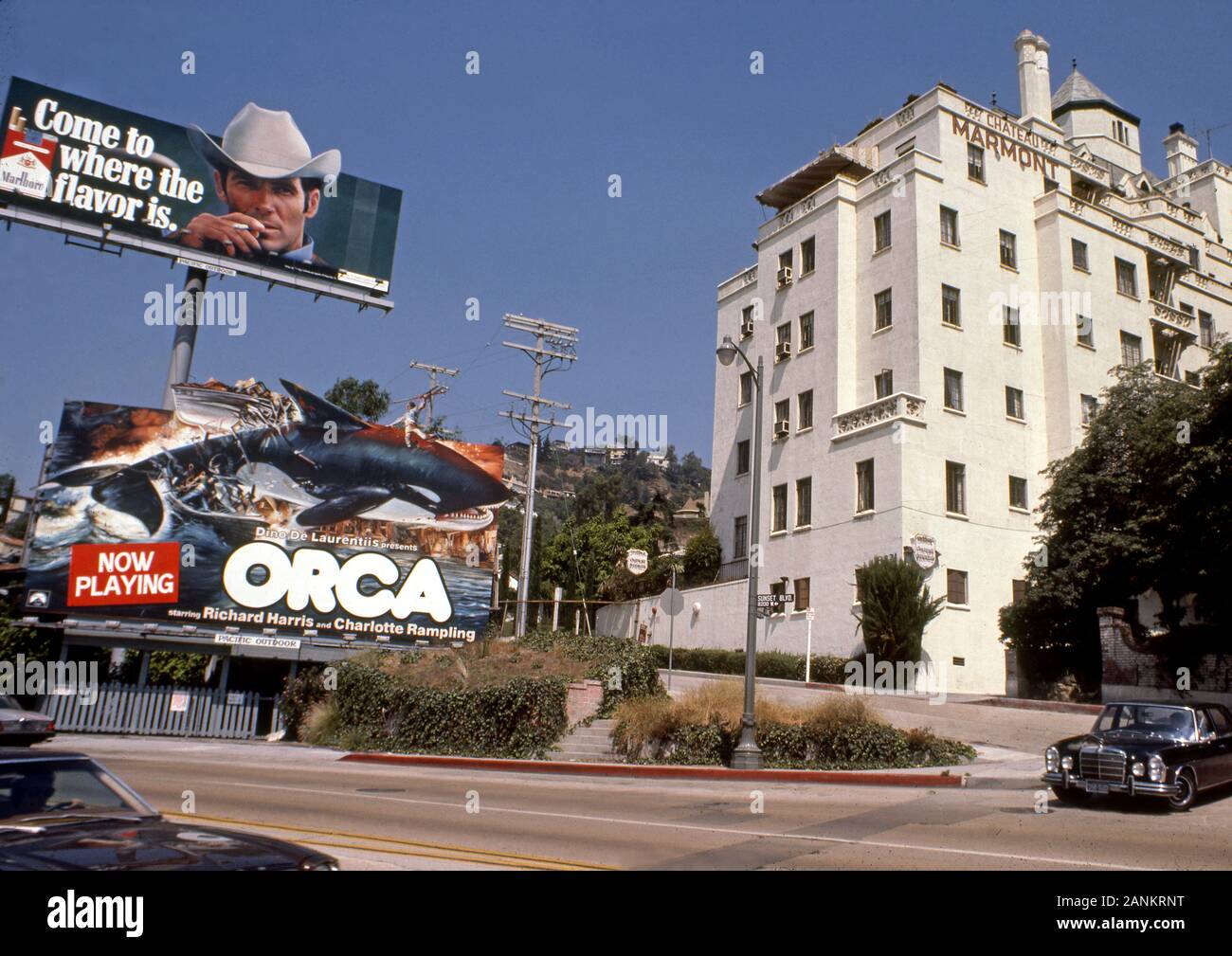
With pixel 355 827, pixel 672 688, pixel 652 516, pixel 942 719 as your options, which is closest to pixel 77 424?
pixel 672 688

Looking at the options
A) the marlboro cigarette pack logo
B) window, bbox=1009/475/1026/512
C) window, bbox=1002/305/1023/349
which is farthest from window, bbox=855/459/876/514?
the marlboro cigarette pack logo

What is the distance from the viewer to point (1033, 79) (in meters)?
45.9

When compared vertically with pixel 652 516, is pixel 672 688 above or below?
below

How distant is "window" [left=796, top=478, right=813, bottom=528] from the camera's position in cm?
3922

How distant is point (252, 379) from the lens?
114ft

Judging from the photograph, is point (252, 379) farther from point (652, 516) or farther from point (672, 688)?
point (652, 516)

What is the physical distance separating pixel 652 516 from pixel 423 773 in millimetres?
49369

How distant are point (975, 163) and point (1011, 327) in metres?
A: 7.20

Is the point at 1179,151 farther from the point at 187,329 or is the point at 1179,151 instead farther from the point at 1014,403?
the point at 187,329

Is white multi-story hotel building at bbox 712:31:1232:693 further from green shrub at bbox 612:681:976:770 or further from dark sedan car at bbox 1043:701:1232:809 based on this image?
dark sedan car at bbox 1043:701:1232:809

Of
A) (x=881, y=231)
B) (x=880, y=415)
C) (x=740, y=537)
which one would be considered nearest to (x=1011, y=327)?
(x=881, y=231)

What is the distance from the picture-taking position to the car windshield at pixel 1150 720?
14047mm

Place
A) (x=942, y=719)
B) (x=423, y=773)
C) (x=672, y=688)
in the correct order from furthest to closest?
(x=672, y=688), (x=942, y=719), (x=423, y=773)

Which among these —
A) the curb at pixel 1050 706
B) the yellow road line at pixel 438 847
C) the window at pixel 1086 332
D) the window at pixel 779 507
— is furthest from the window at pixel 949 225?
the yellow road line at pixel 438 847
